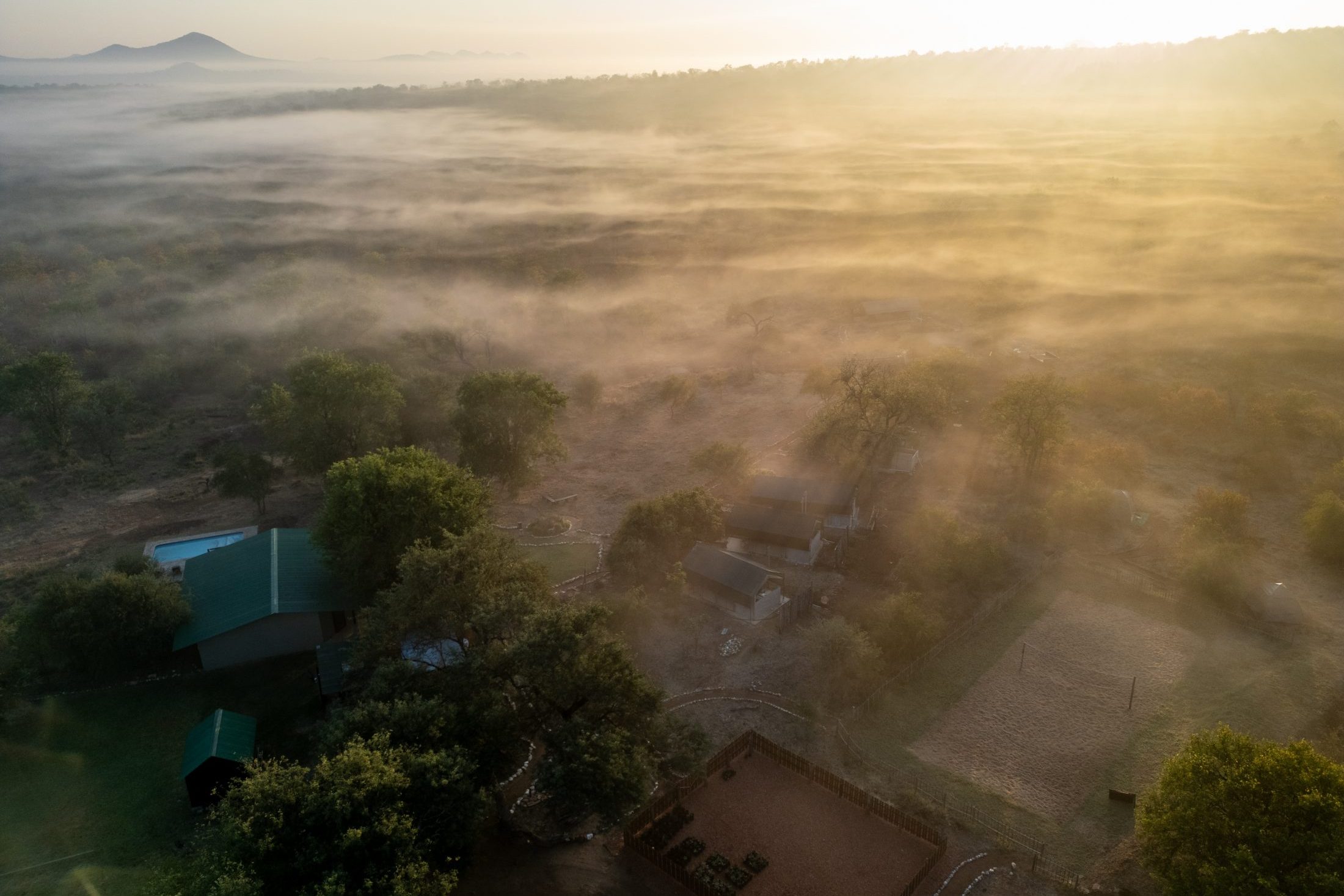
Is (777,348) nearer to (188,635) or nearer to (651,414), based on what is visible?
(651,414)

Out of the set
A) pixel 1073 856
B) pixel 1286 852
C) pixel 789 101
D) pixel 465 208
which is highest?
pixel 789 101

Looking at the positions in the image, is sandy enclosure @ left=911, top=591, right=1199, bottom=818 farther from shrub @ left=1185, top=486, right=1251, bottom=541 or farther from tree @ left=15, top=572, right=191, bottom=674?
tree @ left=15, top=572, right=191, bottom=674

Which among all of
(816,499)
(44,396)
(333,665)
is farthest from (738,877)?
(44,396)

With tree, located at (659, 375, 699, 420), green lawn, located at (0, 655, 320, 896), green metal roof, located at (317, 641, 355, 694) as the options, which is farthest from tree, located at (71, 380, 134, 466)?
tree, located at (659, 375, 699, 420)

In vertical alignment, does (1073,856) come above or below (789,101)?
below

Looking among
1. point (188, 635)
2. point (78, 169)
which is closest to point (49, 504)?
point (188, 635)

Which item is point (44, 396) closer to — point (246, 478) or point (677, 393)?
point (246, 478)

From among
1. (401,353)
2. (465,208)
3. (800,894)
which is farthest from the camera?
(465,208)
